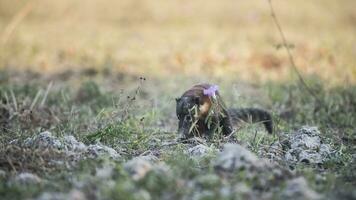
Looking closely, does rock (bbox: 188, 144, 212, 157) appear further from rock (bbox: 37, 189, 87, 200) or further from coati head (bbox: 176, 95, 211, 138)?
rock (bbox: 37, 189, 87, 200)

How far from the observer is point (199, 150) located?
485 cm

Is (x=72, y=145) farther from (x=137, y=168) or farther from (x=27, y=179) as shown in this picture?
(x=137, y=168)

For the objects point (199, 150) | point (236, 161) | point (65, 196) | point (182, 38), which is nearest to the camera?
point (65, 196)

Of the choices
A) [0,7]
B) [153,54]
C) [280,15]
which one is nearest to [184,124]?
[153,54]

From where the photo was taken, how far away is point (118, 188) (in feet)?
11.5

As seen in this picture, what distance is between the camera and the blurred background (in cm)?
1023

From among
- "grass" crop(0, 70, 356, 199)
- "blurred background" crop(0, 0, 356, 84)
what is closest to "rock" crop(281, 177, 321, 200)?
"grass" crop(0, 70, 356, 199)

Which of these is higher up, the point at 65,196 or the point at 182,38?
the point at 65,196

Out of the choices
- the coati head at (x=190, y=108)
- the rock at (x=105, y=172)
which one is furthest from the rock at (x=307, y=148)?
the rock at (x=105, y=172)

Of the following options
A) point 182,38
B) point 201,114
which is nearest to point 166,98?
point 201,114

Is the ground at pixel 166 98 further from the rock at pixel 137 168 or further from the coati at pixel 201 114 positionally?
the coati at pixel 201 114

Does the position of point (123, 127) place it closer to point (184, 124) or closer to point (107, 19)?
point (184, 124)

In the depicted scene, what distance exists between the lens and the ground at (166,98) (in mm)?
3867

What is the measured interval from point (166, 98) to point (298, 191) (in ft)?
15.2
